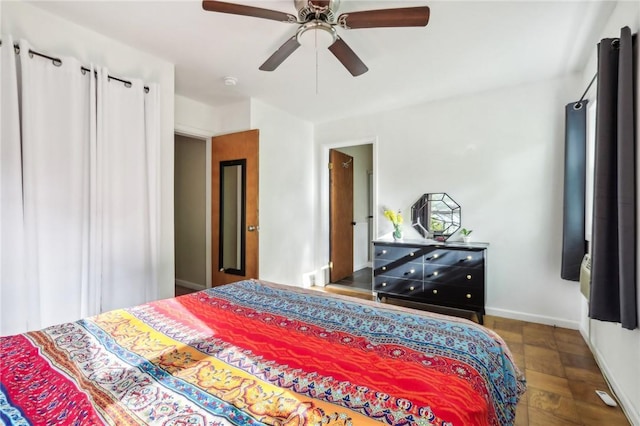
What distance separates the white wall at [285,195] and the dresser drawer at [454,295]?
6.00 ft

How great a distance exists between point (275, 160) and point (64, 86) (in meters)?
2.20

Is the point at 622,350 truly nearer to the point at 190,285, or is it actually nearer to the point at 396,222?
the point at 396,222

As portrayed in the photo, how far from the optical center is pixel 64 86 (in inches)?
80.0

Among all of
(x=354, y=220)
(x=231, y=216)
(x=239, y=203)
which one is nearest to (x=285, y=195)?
(x=239, y=203)

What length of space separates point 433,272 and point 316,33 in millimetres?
2569

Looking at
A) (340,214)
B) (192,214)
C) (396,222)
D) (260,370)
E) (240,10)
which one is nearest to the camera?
(260,370)

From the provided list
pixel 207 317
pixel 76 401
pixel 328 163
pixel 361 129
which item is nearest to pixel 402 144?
pixel 361 129

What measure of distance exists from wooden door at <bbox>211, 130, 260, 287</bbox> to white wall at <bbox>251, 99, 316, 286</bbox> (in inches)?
6.1

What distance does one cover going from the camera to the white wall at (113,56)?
6.32 ft

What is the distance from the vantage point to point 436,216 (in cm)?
357

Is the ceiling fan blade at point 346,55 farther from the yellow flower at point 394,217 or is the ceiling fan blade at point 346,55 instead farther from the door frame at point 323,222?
the door frame at point 323,222

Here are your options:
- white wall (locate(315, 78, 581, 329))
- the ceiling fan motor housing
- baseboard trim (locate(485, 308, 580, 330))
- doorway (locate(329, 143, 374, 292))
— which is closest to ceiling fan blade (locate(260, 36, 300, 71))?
the ceiling fan motor housing

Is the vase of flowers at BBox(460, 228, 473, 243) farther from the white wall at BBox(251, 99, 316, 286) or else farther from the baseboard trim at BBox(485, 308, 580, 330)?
the white wall at BBox(251, 99, 316, 286)

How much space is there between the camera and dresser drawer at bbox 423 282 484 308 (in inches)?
116
